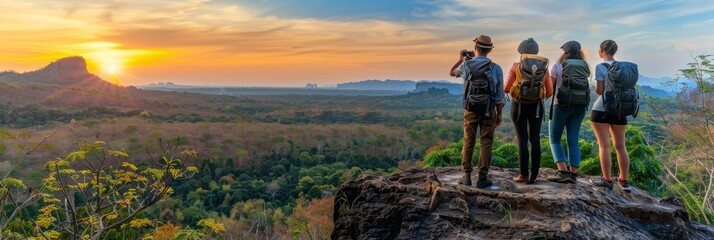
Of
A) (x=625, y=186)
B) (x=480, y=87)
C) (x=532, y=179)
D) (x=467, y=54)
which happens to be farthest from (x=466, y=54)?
(x=625, y=186)

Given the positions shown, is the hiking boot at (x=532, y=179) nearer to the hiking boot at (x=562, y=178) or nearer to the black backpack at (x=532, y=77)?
the hiking boot at (x=562, y=178)

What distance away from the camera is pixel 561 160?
18.6 feet

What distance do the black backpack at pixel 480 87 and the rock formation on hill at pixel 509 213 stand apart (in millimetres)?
921

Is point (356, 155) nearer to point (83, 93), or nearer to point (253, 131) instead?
point (253, 131)

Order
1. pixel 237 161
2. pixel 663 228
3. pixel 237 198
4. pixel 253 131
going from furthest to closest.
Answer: pixel 253 131
pixel 237 161
pixel 237 198
pixel 663 228

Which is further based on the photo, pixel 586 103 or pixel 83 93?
A: pixel 83 93

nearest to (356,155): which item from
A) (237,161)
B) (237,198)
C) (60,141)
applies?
(237,161)

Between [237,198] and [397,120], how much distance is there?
242 feet

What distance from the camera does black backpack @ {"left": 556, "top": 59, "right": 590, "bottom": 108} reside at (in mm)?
5242

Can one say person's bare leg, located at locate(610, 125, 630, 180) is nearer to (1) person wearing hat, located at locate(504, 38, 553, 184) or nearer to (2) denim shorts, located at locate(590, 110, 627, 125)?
(2) denim shorts, located at locate(590, 110, 627, 125)

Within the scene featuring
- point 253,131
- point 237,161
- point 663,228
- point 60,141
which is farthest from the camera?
point 253,131

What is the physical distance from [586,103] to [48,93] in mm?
157693

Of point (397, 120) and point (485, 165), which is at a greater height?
point (485, 165)

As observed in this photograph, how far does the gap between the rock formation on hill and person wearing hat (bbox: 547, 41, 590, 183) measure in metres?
0.34
